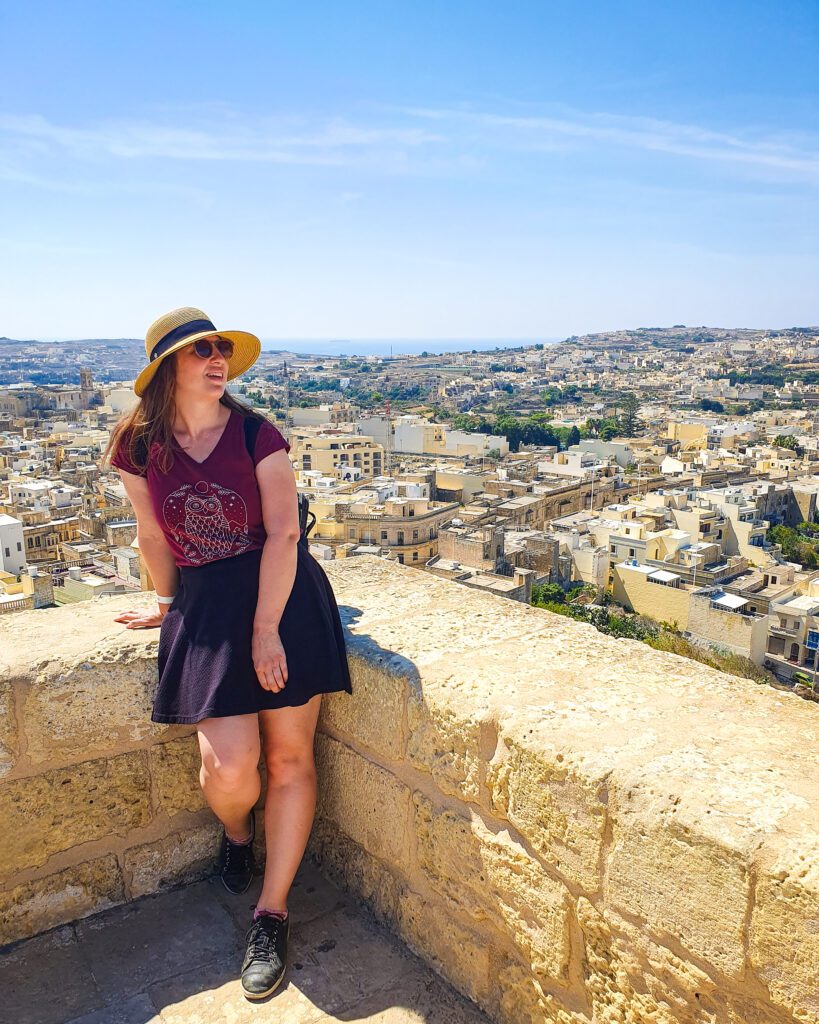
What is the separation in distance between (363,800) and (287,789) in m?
0.12

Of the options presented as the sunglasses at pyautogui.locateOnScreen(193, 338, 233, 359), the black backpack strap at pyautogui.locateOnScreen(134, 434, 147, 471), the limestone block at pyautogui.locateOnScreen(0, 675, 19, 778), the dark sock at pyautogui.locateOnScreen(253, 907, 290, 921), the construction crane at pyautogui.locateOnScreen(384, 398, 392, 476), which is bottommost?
the construction crane at pyautogui.locateOnScreen(384, 398, 392, 476)

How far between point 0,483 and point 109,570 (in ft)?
42.8

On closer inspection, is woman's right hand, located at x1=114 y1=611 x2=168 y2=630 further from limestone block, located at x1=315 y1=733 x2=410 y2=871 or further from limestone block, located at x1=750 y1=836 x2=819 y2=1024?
limestone block, located at x1=750 y1=836 x2=819 y2=1024

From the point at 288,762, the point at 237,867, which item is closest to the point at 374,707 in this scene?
the point at 288,762

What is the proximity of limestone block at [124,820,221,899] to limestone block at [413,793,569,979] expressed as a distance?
42cm

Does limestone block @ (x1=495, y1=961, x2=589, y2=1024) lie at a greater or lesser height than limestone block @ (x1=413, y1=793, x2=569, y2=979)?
lesser

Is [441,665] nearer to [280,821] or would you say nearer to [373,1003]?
[280,821]

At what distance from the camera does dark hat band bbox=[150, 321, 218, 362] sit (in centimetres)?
133

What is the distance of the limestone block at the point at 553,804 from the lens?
979 millimetres

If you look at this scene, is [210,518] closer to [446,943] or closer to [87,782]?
→ [87,782]

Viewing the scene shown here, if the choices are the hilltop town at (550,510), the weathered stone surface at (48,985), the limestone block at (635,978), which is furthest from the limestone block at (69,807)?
the limestone block at (635,978)

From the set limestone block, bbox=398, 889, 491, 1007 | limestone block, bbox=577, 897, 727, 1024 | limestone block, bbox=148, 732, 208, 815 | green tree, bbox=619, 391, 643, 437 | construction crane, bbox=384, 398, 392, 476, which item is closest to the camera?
limestone block, bbox=577, 897, 727, 1024

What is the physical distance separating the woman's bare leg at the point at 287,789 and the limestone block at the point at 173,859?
8.0 inches

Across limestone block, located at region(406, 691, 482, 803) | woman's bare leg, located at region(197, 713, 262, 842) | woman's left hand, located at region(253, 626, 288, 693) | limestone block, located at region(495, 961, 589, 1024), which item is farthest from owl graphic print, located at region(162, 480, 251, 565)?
limestone block, located at region(495, 961, 589, 1024)
